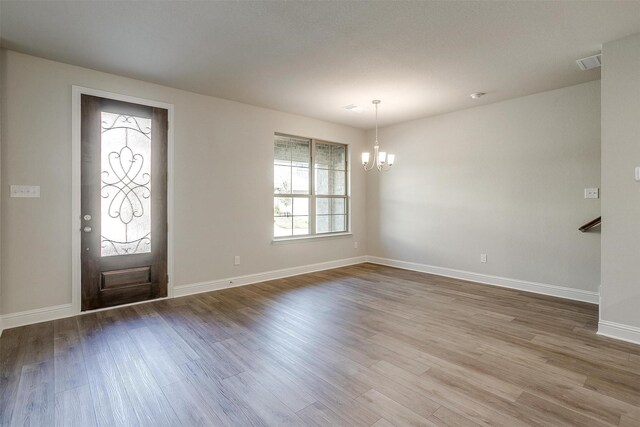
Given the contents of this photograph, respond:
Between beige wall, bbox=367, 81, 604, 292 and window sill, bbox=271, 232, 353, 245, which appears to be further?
window sill, bbox=271, 232, 353, 245

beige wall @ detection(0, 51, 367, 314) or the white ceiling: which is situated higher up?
the white ceiling

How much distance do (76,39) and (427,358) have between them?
4.10 m

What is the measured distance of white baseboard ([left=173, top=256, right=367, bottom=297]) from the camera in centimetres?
409

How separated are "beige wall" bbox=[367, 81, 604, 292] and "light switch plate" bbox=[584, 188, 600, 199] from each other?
0.21ft

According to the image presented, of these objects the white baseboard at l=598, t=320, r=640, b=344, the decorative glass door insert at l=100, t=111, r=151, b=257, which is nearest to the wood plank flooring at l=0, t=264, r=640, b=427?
the white baseboard at l=598, t=320, r=640, b=344

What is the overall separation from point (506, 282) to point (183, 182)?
474cm

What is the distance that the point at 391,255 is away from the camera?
19.6ft

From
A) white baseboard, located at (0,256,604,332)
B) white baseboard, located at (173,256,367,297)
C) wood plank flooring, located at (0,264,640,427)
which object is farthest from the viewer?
white baseboard, located at (173,256,367,297)

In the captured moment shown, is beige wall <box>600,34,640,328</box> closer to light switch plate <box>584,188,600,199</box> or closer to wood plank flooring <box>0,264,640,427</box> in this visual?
wood plank flooring <box>0,264,640,427</box>

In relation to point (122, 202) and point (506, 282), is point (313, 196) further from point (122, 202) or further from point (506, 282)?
point (506, 282)

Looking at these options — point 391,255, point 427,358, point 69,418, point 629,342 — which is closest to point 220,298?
point 69,418

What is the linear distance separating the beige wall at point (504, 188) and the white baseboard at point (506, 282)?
6 centimetres

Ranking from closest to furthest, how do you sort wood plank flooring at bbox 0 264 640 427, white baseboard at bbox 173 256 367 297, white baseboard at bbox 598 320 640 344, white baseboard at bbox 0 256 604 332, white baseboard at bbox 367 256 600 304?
wood plank flooring at bbox 0 264 640 427 < white baseboard at bbox 598 320 640 344 < white baseboard at bbox 0 256 604 332 < white baseboard at bbox 367 256 600 304 < white baseboard at bbox 173 256 367 297

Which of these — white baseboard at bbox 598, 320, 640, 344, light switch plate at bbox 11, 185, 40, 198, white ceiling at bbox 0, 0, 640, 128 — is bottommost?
white baseboard at bbox 598, 320, 640, 344
